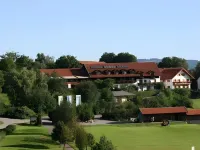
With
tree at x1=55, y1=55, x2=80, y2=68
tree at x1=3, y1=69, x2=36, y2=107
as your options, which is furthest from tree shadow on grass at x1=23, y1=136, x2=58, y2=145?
tree at x1=55, y1=55, x2=80, y2=68

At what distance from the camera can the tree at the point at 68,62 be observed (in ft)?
361

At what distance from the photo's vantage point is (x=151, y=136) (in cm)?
5134

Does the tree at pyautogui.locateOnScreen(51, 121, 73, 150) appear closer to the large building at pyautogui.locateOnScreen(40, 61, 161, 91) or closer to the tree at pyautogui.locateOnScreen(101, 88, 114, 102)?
the tree at pyautogui.locateOnScreen(101, 88, 114, 102)

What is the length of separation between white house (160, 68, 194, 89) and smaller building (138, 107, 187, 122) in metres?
26.1

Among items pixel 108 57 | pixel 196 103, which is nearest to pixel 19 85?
pixel 196 103

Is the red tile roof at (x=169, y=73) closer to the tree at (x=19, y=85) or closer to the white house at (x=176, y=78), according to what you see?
the white house at (x=176, y=78)

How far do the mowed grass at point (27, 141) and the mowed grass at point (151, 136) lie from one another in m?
5.48

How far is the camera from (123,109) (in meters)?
69.1

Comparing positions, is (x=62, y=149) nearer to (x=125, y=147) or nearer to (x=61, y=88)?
(x=125, y=147)

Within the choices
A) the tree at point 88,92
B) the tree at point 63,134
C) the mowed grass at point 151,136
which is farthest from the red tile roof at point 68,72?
the tree at point 63,134

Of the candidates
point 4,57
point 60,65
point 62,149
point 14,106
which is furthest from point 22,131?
point 60,65

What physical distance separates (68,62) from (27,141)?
6796cm

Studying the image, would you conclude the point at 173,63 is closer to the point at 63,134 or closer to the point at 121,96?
the point at 121,96

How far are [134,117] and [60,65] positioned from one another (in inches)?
1791
